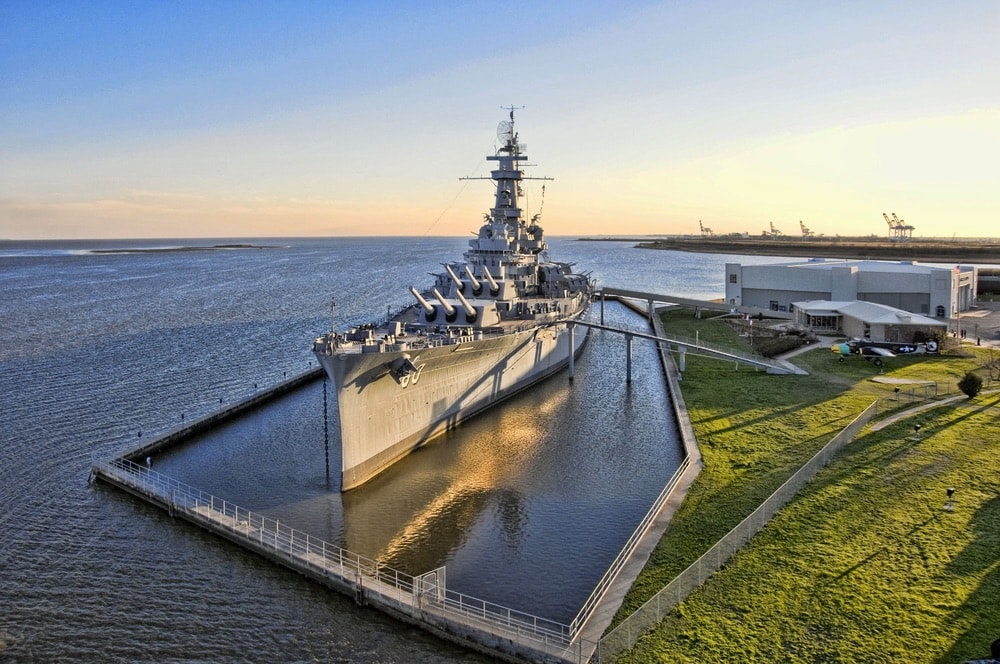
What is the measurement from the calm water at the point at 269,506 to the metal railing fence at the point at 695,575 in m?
2.79

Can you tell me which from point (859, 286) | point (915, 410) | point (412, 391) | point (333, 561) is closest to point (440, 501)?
point (412, 391)

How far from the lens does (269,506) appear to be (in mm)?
23109

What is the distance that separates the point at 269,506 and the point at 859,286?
51798 millimetres

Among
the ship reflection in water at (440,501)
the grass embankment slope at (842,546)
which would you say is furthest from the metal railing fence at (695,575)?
the ship reflection in water at (440,501)

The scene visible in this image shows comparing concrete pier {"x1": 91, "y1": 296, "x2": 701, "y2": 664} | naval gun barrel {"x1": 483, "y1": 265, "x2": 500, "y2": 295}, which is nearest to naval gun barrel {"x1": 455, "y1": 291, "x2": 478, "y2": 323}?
naval gun barrel {"x1": 483, "y1": 265, "x2": 500, "y2": 295}

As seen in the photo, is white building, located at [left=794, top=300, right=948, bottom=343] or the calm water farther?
white building, located at [left=794, top=300, right=948, bottom=343]

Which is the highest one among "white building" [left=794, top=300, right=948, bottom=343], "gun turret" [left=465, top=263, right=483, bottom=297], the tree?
"gun turret" [left=465, top=263, right=483, bottom=297]

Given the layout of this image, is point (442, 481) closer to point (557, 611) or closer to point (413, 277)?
point (557, 611)

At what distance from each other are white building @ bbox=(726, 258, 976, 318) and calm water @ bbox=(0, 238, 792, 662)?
64.2 ft

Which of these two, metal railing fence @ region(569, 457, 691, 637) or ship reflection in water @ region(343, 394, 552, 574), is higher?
metal railing fence @ region(569, 457, 691, 637)

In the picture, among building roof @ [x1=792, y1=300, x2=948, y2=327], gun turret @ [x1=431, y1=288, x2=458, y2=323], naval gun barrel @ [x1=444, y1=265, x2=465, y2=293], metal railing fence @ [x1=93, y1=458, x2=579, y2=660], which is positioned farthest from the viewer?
building roof @ [x1=792, y1=300, x2=948, y2=327]

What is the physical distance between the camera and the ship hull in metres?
23.8

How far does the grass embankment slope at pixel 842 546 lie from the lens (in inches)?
541

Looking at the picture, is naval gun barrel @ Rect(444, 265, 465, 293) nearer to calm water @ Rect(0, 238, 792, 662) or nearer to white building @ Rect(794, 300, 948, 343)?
calm water @ Rect(0, 238, 792, 662)
